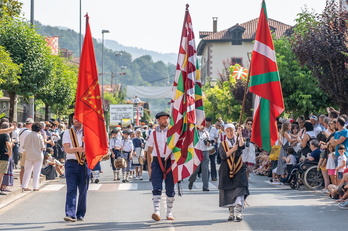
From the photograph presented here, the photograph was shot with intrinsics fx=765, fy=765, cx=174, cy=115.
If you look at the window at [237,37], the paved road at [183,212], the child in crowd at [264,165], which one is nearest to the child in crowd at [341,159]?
the paved road at [183,212]

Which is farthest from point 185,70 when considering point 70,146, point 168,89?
point 168,89

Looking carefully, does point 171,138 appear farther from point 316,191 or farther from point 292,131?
point 292,131

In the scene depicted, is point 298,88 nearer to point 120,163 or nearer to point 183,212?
point 120,163

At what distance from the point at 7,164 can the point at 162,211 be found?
4.29 meters

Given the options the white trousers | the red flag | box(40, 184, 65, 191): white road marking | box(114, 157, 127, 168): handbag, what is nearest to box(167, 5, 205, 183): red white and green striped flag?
the red flag

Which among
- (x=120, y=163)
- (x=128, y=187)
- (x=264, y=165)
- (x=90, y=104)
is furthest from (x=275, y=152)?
(x=90, y=104)

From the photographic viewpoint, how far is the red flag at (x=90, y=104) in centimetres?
1230

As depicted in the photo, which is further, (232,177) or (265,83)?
(232,177)

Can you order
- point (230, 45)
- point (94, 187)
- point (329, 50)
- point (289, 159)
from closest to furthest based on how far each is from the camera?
point (289, 159) < point (94, 187) < point (329, 50) < point (230, 45)

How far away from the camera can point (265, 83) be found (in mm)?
12703

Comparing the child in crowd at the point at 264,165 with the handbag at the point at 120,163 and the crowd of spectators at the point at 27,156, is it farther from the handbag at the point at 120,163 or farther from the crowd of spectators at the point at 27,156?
the crowd of spectators at the point at 27,156

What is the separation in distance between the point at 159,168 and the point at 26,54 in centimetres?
1439

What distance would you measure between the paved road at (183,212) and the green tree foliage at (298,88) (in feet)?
47.0

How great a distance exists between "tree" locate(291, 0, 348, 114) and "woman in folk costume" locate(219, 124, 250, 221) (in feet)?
31.4
